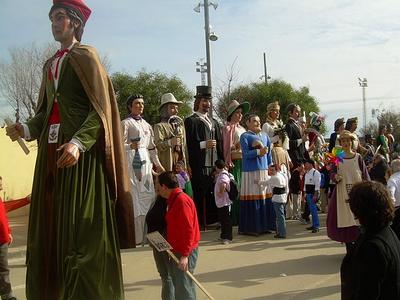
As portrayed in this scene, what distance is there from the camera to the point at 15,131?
3617mm

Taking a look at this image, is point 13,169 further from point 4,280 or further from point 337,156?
point 337,156

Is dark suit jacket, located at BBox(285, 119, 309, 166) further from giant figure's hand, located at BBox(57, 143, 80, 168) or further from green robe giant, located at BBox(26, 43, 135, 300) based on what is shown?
giant figure's hand, located at BBox(57, 143, 80, 168)

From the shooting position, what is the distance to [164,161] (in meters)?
8.54

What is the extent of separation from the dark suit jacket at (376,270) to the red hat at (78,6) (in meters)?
2.42

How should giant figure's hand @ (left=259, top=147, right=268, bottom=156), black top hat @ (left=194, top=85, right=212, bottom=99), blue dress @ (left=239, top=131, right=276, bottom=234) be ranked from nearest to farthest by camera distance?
giant figure's hand @ (left=259, top=147, right=268, bottom=156), blue dress @ (left=239, top=131, right=276, bottom=234), black top hat @ (left=194, top=85, right=212, bottom=99)

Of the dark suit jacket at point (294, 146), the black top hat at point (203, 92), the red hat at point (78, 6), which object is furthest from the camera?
the dark suit jacket at point (294, 146)

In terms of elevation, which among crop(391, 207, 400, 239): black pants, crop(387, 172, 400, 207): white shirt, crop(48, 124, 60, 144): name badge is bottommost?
crop(391, 207, 400, 239): black pants

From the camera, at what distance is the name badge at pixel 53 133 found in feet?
11.5

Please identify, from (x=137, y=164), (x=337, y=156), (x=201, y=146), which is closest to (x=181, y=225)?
(x=337, y=156)

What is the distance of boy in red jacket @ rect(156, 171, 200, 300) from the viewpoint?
4191 millimetres

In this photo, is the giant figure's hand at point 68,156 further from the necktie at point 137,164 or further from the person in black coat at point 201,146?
the person in black coat at point 201,146

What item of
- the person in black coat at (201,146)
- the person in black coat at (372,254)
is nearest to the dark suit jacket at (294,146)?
the person in black coat at (201,146)

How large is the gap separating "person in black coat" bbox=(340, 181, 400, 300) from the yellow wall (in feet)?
45.7

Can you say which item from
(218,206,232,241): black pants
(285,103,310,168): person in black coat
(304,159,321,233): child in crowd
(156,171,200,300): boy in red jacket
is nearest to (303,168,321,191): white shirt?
(304,159,321,233): child in crowd
